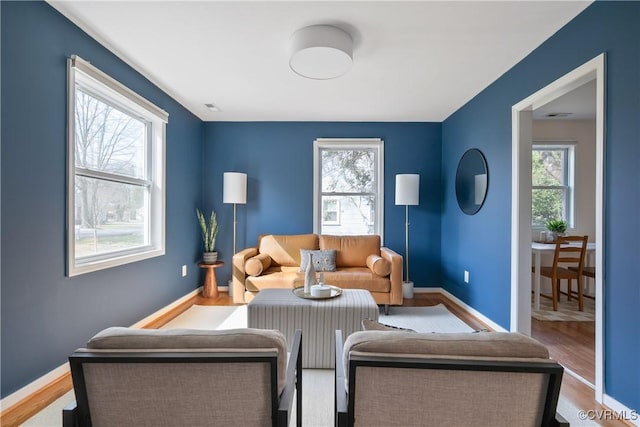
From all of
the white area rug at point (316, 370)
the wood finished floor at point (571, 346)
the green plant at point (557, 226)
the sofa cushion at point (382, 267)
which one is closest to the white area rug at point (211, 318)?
the white area rug at point (316, 370)

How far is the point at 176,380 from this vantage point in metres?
0.93

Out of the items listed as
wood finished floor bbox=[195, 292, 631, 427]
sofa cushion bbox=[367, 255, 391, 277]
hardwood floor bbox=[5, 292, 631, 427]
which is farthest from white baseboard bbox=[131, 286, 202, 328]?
sofa cushion bbox=[367, 255, 391, 277]

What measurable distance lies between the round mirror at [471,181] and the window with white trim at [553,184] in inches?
54.7

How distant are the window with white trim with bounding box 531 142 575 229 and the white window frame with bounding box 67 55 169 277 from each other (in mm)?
4819

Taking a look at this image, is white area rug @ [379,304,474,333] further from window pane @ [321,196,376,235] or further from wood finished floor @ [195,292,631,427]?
window pane @ [321,196,376,235]

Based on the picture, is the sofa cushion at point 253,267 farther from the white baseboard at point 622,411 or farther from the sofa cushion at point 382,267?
the white baseboard at point 622,411

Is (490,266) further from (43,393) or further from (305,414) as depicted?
(43,393)

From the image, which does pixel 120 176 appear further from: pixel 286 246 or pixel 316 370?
pixel 316 370

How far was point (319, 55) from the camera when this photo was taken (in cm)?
223

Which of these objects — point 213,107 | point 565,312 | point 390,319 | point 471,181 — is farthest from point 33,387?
point 565,312

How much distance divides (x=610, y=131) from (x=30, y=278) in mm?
3502

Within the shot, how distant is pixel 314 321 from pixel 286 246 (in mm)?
1854

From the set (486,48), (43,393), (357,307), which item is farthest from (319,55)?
(43,393)

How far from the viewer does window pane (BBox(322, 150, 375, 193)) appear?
4.50m
